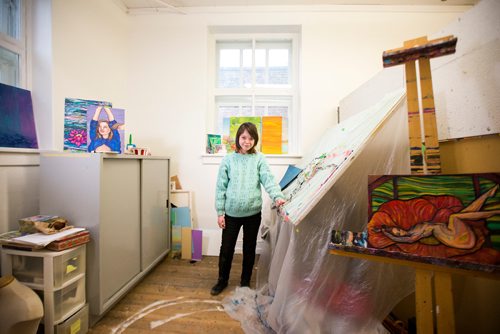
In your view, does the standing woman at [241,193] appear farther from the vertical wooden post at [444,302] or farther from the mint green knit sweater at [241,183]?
the vertical wooden post at [444,302]

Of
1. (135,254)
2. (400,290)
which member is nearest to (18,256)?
(135,254)

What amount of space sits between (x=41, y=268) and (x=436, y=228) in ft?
6.25

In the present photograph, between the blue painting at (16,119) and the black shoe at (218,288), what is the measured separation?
5.78ft

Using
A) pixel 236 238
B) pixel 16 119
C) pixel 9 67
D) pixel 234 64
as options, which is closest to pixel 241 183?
pixel 236 238

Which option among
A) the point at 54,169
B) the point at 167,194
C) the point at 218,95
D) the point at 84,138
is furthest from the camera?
the point at 218,95

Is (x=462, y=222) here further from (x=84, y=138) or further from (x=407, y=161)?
(x=84, y=138)

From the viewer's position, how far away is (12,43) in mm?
1435

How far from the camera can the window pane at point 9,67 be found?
139 centimetres

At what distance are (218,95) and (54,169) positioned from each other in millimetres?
1766

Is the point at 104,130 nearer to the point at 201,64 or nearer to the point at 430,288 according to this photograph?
the point at 201,64

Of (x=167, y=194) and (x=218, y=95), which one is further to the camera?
(x=218, y=95)

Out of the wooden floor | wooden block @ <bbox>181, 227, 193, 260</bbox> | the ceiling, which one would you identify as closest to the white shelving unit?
the wooden floor

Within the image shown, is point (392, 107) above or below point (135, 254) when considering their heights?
above

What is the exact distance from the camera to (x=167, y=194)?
2.04m
